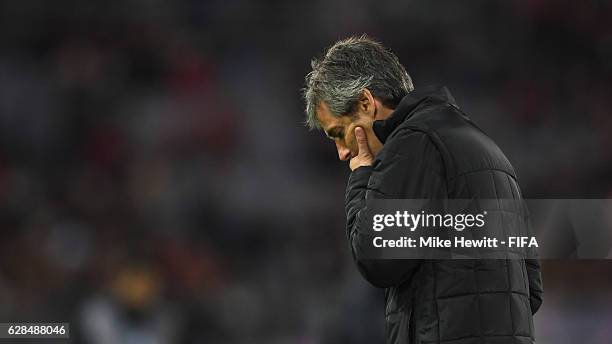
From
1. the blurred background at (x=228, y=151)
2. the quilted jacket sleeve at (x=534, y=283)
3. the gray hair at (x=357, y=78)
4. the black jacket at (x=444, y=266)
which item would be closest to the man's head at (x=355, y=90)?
the gray hair at (x=357, y=78)

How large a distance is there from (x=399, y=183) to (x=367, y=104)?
25cm

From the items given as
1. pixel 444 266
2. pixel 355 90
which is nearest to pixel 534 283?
pixel 444 266

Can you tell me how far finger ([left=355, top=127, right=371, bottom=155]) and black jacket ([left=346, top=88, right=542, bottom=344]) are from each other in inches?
4.6

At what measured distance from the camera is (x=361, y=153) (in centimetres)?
155

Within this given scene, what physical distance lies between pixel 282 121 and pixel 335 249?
2.52 ft

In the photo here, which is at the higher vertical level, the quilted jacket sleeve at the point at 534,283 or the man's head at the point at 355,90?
the man's head at the point at 355,90

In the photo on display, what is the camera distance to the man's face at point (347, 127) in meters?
1.55

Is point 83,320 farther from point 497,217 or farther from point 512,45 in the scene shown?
point 512,45

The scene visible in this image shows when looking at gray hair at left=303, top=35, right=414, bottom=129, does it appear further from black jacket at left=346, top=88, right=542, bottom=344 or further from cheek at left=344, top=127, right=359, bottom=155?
black jacket at left=346, top=88, right=542, bottom=344

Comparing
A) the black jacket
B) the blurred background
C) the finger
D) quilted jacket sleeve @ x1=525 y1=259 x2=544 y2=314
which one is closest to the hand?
the finger

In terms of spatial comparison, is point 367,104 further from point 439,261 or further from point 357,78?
point 439,261

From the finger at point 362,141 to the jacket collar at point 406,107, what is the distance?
1.5 inches

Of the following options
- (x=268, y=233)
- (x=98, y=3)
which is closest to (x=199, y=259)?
(x=268, y=233)

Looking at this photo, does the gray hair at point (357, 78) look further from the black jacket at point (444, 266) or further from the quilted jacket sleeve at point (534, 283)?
the quilted jacket sleeve at point (534, 283)
